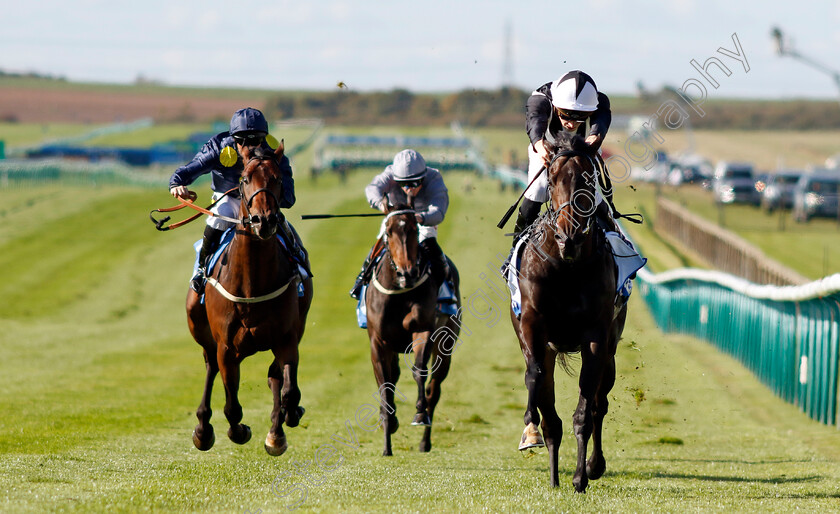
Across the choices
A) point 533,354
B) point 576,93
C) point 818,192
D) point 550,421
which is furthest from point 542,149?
point 818,192

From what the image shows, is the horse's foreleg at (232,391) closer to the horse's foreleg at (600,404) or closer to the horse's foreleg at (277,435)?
the horse's foreleg at (277,435)

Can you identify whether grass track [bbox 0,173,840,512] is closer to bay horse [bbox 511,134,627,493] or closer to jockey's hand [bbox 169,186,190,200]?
bay horse [bbox 511,134,627,493]

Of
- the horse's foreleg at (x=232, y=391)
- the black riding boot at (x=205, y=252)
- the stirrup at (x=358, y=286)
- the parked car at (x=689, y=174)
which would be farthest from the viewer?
the stirrup at (x=358, y=286)

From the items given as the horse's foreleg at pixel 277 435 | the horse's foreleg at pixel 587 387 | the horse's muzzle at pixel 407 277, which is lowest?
the horse's foreleg at pixel 277 435

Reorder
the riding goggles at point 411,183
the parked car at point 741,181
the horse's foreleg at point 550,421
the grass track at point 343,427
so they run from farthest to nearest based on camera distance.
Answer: the parked car at point 741,181 → the riding goggles at point 411,183 → the horse's foreleg at point 550,421 → the grass track at point 343,427

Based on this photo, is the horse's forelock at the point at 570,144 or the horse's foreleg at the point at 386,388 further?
the horse's foreleg at the point at 386,388

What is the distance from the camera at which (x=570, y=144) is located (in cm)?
799

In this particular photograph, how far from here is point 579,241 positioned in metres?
7.78

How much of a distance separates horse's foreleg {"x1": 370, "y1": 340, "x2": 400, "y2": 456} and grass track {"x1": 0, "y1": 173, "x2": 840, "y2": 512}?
1.32 ft

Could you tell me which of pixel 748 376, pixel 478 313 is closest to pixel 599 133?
pixel 748 376

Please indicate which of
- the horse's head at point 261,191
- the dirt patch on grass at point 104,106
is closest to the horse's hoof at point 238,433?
the horse's head at point 261,191

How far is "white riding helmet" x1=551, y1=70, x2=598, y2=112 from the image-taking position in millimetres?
8609

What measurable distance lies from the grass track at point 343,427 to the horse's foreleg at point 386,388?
40cm

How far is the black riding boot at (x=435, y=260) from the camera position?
11.7 metres
